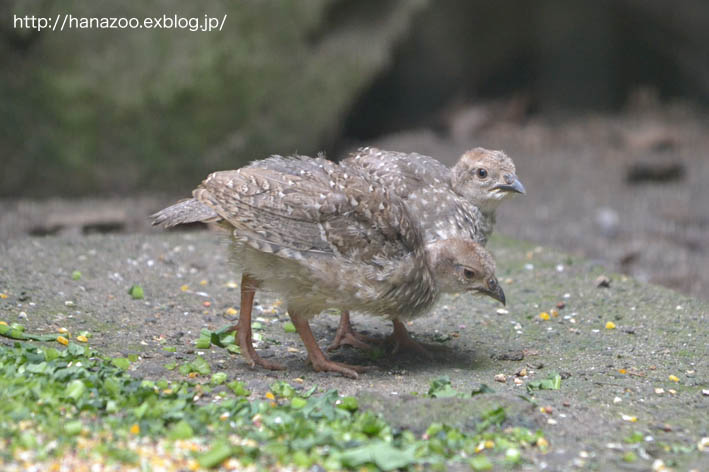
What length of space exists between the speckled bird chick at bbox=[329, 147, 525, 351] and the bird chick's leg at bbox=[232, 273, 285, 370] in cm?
66

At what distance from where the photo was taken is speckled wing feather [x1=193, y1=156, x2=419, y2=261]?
4750 millimetres

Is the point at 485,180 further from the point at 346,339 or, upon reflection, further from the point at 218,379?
the point at 218,379

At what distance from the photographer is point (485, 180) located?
19.5 feet

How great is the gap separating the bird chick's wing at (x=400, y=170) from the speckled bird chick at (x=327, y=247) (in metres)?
0.66

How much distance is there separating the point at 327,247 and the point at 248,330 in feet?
2.52

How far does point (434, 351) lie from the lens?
5.54 metres

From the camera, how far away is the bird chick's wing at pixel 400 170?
5.77 m

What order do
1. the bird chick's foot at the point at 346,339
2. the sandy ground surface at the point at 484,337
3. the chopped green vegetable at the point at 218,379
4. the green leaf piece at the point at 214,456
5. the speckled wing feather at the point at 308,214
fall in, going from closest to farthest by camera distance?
the green leaf piece at the point at 214,456 → the sandy ground surface at the point at 484,337 → the chopped green vegetable at the point at 218,379 → the speckled wing feather at the point at 308,214 → the bird chick's foot at the point at 346,339

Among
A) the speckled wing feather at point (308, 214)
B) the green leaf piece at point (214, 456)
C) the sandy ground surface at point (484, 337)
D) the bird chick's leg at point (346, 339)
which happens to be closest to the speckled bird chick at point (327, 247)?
the speckled wing feather at point (308, 214)

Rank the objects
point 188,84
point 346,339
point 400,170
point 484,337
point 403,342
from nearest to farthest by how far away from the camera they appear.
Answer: point 403,342 < point 346,339 < point 484,337 < point 400,170 < point 188,84

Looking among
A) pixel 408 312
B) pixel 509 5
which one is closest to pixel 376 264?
pixel 408 312

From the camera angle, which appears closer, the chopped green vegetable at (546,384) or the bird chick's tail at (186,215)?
the chopped green vegetable at (546,384)

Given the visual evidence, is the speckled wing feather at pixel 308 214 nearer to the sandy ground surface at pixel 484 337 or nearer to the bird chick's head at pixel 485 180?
the sandy ground surface at pixel 484 337

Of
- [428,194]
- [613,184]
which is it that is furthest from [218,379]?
[613,184]
